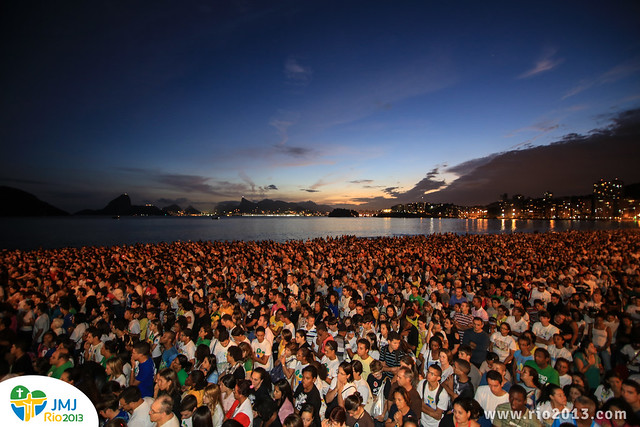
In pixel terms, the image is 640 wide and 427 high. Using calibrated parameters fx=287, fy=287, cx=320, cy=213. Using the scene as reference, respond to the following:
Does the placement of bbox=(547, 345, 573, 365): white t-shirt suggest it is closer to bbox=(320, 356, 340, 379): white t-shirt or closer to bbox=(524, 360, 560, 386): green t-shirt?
bbox=(524, 360, 560, 386): green t-shirt

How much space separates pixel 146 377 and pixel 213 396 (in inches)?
68.7

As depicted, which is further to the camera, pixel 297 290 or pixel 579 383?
pixel 297 290

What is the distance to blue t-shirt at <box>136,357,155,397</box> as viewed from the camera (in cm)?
470

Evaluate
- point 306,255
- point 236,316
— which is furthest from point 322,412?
point 306,255

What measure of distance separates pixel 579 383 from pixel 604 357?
306 centimetres

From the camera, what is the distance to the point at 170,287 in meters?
9.69

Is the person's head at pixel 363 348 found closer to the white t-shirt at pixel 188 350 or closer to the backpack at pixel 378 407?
the backpack at pixel 378 407

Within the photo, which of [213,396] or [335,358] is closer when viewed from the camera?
[213,396]

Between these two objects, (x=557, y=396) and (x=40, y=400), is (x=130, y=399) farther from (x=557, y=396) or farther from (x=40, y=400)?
(x=557, y=396)

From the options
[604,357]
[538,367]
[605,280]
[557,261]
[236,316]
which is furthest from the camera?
[557,261]

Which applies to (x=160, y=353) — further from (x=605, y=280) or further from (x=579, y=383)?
(x=605, y=280)

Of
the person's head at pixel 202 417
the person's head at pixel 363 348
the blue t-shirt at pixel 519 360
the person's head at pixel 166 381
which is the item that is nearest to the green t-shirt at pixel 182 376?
the person's head at pixel 166 381

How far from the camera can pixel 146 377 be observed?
4715 millimetres

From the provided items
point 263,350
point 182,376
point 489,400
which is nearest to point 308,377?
point 263,350
